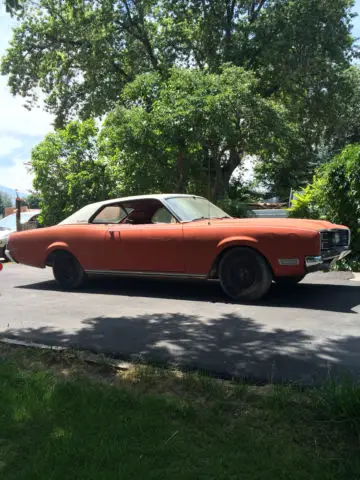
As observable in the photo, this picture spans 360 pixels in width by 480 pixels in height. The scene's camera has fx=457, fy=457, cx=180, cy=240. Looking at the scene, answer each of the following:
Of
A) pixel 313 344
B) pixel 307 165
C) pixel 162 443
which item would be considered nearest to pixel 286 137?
pixel 313 344

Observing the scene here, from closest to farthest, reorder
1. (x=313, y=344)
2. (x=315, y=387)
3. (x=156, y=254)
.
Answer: (x=315, y=387) → (x=313, y=344) → (x=156, y=254)

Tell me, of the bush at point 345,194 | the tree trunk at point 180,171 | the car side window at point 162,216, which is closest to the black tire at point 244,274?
the car side window at point 162,216

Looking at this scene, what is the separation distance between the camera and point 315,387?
9.48 ft

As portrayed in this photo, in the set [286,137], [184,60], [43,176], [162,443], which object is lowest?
[162,443]

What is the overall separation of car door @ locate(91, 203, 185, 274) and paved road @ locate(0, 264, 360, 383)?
42cm

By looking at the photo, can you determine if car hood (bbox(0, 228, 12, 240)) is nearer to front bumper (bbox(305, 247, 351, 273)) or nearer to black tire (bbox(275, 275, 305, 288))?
black tire (bbox(275, 275, 305, 288))

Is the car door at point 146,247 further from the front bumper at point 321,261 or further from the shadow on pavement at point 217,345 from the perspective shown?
the front bumper at point 321,261

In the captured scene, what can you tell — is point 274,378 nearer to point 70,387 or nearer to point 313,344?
point 313,344

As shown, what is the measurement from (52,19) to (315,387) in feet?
78.7

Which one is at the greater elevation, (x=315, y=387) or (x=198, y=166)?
(x=198, y=166)

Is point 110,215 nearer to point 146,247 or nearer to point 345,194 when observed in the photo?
point 146,247

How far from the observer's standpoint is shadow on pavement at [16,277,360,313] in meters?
5.66

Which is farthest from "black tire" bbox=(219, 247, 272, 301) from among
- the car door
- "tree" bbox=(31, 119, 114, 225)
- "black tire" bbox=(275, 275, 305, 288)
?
"tree" bbox=(31, 119, 114, 225)

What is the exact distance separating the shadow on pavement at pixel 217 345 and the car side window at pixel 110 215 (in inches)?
92.3
